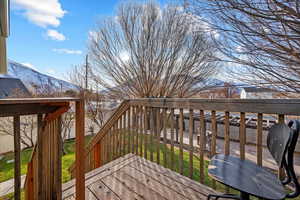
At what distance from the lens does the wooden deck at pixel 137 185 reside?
1.54m

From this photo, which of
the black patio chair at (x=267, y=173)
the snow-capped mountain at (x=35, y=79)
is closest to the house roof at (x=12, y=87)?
the snow-capped mountain at (x=35, y=79)

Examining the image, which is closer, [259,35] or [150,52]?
[259,35]

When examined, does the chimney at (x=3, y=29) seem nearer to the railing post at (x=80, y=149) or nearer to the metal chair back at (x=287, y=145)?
the railing post at (x=80, y=149)

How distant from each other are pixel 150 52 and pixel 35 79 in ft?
16.2

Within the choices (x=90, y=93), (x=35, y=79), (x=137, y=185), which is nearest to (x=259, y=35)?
(x=137, y=185)

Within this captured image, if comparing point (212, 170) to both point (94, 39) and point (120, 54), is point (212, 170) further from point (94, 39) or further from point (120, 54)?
point (94, 39)

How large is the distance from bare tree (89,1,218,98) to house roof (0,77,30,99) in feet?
9.68

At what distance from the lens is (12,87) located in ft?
18.3

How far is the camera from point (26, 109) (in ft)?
3.42

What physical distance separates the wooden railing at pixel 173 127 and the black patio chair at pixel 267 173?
14cm

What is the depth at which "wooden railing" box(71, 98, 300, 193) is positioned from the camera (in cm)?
128

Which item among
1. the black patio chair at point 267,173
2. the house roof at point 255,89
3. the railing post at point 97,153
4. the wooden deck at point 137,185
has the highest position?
the house roof at point 255,89

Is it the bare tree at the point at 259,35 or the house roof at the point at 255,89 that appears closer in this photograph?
the bare tree at the point at 259,35

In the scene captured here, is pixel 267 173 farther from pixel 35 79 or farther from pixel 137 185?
pixel 35 79
